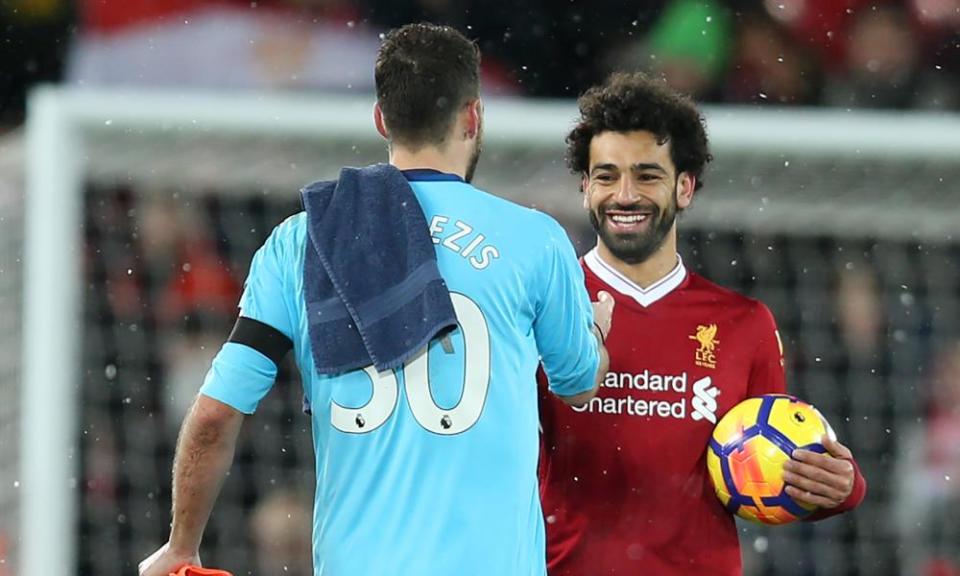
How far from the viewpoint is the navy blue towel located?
340 cm

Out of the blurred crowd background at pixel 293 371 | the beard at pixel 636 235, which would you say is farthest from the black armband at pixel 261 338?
the blurred crowd background at pixel 293 371

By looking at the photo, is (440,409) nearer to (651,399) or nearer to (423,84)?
(423,84)

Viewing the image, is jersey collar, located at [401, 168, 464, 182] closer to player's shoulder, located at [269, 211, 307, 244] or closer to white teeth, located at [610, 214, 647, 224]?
player's shoulder, located at [269, 211, 307, 244]

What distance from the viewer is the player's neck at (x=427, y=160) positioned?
3541 millimetres

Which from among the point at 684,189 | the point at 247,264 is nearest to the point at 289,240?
the point at 684,189

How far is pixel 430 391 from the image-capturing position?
11.2ft

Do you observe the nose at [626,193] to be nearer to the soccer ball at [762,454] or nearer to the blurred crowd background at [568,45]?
→ the soccer ball at [762,454]

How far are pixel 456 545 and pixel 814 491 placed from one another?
1.09 metres

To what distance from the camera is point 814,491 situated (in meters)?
4.07

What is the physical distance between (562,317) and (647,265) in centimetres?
95

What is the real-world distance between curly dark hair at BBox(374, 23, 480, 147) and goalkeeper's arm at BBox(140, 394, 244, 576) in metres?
0.69

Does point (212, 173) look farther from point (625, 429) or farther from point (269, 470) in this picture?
point (625, 429)

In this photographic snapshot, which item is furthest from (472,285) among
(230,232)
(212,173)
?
(230,232)

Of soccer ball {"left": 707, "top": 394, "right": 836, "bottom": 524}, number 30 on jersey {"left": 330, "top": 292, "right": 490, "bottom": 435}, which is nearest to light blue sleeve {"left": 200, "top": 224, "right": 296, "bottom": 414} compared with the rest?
number 30 on jersey {"left": 330, "top": 292, "right": 490, "bottom": 435}
